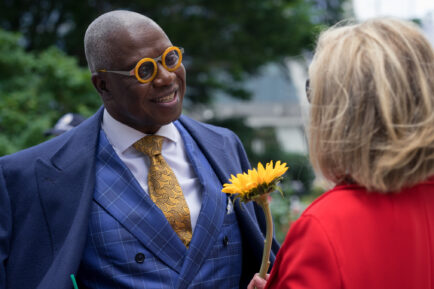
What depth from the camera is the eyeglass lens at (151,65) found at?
2322 mm

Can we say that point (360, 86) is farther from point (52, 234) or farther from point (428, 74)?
point (52, 234)

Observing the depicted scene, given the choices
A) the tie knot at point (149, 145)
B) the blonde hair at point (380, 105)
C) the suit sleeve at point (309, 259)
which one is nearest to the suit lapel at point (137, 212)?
the tie knot at point (149, 145)

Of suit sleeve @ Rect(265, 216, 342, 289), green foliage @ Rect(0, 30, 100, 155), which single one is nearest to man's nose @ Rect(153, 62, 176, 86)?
suit sleeve @ Rect(265, 216, 342, 289)

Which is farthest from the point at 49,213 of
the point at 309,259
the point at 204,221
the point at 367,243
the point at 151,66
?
the point at 367,243

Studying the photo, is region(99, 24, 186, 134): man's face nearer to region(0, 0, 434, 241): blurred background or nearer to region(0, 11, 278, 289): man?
region(0, 11, 278, 289): man

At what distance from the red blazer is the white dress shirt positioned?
0.93 m

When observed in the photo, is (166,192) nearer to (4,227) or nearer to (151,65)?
(151,65)

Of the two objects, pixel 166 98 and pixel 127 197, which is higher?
pixel 166 98

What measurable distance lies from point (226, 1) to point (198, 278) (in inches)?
298

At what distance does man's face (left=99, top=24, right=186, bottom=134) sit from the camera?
234cm

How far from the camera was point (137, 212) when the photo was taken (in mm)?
2271

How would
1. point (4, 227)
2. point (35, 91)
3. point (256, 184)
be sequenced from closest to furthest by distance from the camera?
1. point (256, 184)
2. point (4, 227)
3. point (35, 91)

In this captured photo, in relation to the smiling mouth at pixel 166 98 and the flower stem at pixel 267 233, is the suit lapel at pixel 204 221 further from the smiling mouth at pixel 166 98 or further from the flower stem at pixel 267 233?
the flower stem at pixel 267 233

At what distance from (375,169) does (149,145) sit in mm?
1204
